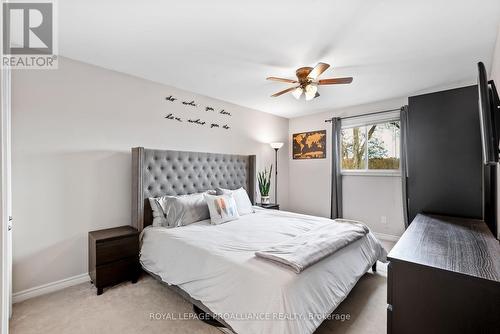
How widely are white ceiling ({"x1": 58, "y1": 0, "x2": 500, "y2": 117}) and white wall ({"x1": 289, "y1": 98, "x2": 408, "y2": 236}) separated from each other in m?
1.50

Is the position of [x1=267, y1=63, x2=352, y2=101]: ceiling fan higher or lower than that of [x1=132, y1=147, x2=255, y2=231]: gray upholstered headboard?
higher

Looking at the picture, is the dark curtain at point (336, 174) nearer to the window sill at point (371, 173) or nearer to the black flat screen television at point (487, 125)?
the window sill at point (371, 173)

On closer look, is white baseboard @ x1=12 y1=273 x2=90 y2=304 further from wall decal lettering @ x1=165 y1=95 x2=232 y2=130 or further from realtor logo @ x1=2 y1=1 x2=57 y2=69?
wall decal lettering @ x1=165 y1=95 x2=232 y2=130

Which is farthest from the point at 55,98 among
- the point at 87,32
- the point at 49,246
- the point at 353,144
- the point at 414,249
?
the point at 353,144

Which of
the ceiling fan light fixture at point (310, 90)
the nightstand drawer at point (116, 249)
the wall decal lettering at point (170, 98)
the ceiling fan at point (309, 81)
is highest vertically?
the wall decal lettering at point (170, 98)

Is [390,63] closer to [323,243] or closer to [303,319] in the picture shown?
[323,243]

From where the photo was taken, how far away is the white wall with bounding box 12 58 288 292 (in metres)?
2.26

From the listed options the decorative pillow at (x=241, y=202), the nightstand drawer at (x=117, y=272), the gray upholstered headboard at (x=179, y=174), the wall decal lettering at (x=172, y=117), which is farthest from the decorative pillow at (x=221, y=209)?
the wall decal lettering at (x=172, y=117)

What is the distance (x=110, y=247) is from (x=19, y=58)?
2.12 meters

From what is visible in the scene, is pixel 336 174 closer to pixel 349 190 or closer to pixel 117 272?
pixel 349 190

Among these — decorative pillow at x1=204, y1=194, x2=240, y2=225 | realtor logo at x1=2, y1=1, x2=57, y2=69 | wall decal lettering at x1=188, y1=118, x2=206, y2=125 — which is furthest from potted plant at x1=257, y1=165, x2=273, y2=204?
realtor logo at x1=2, y1=1, x2=57, y2=69

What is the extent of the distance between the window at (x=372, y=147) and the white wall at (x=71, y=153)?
10.7 ft

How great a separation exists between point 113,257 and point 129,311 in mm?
603

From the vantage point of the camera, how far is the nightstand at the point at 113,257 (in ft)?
7.63
